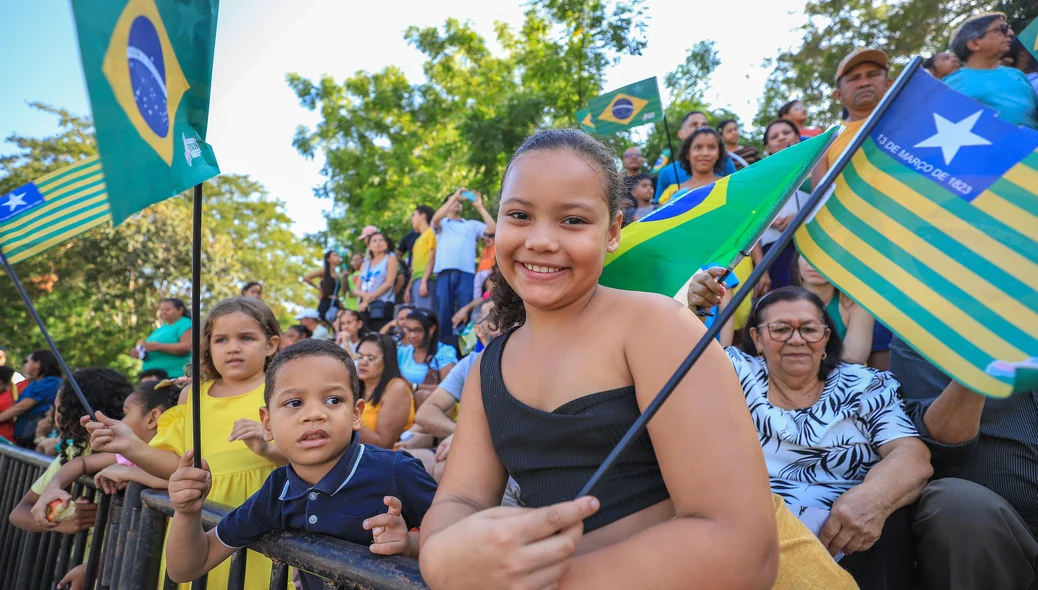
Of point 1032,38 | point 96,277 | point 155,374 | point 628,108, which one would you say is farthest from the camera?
point 96,277

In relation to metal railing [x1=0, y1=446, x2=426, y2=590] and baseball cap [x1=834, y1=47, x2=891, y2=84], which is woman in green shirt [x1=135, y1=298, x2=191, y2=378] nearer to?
metal railing [x1=0, y1=446, x2=426, y2=590]

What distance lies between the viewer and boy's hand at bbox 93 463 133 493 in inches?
116

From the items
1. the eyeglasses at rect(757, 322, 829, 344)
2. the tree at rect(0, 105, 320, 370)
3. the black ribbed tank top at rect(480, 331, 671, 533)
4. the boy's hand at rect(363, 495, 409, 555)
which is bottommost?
the tree at rect(0, 105, 320, 370)

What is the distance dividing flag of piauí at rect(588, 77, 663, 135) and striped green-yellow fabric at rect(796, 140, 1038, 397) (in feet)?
21.3

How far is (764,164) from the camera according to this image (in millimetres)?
2361

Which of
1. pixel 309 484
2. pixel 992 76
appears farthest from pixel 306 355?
pixel 992 76

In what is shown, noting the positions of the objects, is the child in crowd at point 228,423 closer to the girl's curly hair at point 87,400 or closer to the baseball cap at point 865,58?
the girl's curly hair at point 87,400

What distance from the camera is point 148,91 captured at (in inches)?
64.2

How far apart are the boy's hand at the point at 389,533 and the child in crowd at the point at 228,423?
1.12 meters

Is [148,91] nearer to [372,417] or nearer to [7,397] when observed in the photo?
[372,417]

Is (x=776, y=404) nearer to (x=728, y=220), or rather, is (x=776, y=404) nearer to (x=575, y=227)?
(x=728, y=220)

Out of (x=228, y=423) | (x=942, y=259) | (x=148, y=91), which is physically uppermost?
(x=148, y=91)

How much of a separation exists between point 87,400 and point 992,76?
5.96m

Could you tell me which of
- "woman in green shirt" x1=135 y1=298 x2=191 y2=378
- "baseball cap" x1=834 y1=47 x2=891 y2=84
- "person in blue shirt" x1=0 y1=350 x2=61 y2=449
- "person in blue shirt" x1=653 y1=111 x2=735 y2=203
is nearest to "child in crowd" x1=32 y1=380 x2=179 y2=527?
"woman in green shirt" x1=135 y1=298 x2=191 y2=378
